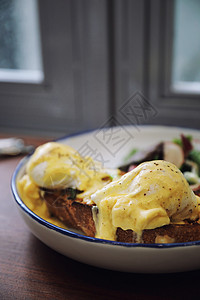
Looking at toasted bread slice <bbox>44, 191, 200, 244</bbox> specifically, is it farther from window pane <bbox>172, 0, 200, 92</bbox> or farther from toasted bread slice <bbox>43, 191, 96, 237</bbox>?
window pane <bbox>172, 0, 200, 92</bbox>

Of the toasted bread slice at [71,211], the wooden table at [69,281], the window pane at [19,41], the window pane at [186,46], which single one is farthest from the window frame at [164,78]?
the wooden table at [69,281]

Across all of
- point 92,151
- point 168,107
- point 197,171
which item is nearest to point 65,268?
point 92,151

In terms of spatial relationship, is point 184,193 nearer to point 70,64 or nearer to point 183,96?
point 183,96

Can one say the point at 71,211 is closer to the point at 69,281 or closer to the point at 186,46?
the point at 69,281

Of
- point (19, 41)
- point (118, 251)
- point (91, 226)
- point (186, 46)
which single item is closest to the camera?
point (118, 251)

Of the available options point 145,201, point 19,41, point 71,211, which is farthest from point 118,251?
point 19,41
